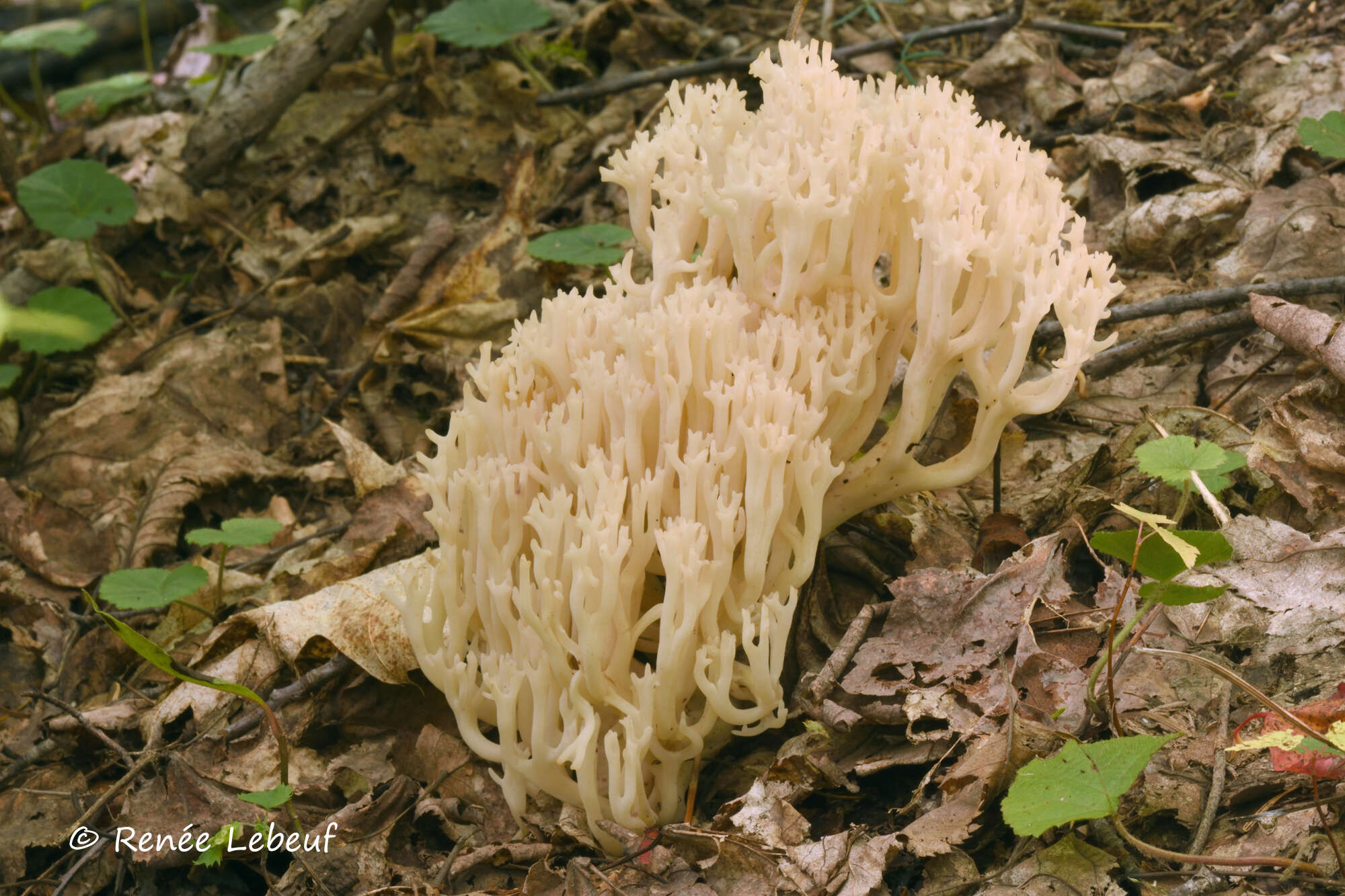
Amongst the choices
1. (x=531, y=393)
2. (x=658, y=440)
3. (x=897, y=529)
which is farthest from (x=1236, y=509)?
(x=531, y=393)

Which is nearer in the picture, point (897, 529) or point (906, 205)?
point (906, 205)

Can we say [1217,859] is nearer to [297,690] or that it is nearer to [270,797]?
[270,797]

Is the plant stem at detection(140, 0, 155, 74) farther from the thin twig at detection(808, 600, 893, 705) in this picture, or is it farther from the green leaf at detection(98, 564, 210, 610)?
the thin twig at detection(808, 600, 893, 705)

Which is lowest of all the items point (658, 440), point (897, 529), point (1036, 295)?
point (897, 529)

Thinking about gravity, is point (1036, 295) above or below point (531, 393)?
above

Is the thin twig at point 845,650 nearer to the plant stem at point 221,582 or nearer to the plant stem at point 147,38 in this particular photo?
the plant stem at point 221,582

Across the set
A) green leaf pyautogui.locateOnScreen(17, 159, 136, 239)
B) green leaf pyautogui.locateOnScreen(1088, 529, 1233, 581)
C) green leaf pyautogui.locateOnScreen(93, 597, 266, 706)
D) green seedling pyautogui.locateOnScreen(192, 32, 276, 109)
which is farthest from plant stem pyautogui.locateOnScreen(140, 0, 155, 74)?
green leaf pyautogui.locateOnScreen(1088, 529, 1233, 581)

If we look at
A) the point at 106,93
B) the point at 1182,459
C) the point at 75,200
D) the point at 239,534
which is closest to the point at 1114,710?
the point at 1182,459

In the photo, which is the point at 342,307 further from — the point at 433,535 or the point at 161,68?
the point at 161,68
